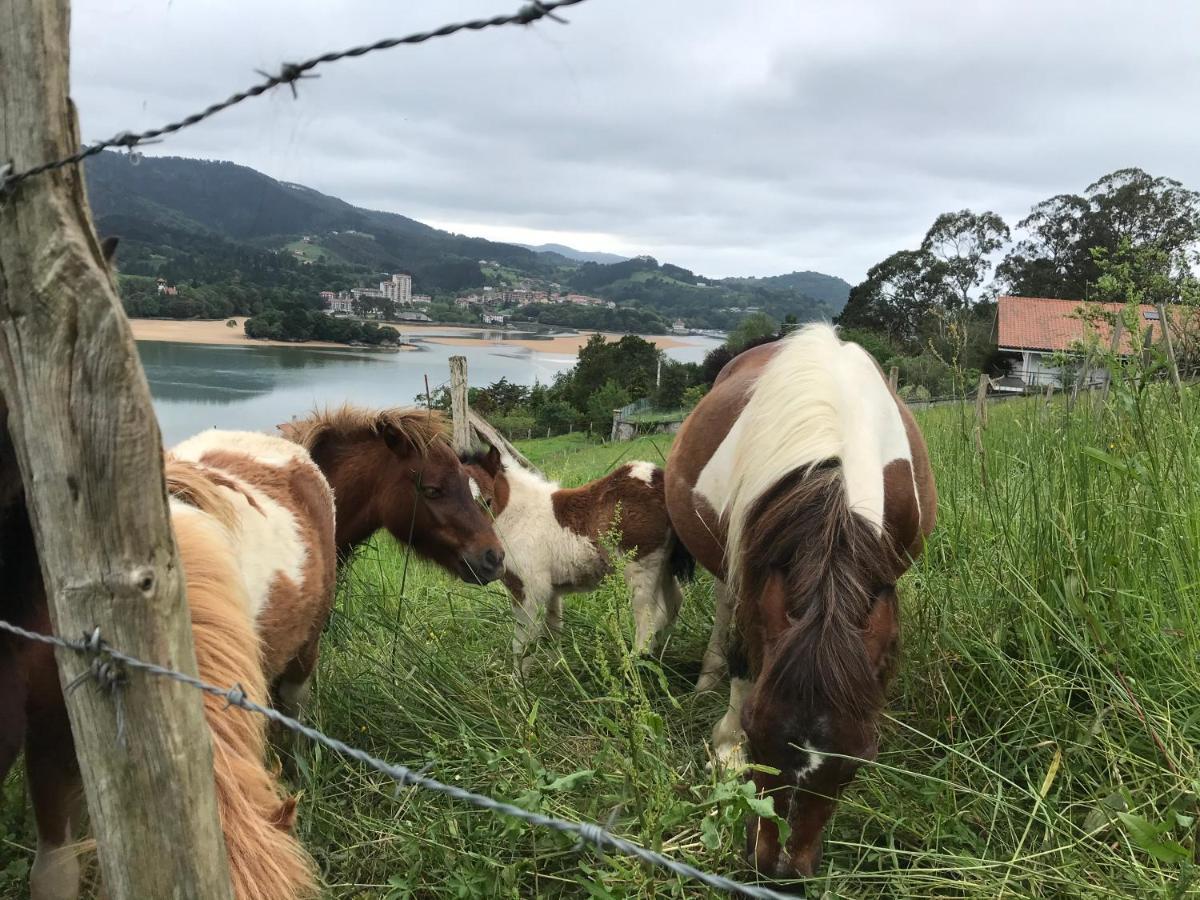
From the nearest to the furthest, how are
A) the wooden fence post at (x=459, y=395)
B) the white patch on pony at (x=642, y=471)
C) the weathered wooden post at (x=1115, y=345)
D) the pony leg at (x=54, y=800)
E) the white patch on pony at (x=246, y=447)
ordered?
the pony leg at (x=54, y=800) < the weathered wooden post at (x=1115, y=345) < the white patch on pony at (x=246, y=447) < the white patch on pony at (x=642, y=471) < the wooden fence post at (x=459, y=395)

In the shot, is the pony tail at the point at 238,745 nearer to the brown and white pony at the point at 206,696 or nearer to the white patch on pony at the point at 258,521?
the brown and white pony at the point at 206,696

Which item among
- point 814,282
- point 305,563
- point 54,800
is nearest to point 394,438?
point 305,563

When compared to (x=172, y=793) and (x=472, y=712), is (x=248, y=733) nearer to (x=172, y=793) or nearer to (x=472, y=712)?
(x=172, y=793)

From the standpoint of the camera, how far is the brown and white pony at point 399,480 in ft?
14.1

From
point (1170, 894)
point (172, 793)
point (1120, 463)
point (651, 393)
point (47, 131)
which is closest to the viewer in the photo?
point (47, 131)

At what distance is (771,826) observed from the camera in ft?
7.28

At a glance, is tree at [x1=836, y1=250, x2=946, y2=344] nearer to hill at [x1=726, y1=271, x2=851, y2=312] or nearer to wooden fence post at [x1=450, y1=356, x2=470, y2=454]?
wooden fence post at [x1=450, y1=356, x2=470, y2=454]

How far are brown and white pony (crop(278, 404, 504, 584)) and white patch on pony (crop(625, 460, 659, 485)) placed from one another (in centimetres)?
126

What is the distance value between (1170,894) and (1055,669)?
1129mm

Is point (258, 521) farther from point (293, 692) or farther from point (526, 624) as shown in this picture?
point (526, 624)

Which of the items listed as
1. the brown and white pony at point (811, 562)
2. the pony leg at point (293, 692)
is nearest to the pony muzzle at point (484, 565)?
the pony leg at point (293, 692)

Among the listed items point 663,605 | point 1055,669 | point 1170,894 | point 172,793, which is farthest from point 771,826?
point 663,605

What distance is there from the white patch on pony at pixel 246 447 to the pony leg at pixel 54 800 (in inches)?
60.8

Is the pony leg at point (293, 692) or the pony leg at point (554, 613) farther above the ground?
the pony leg at point (293, 692)
